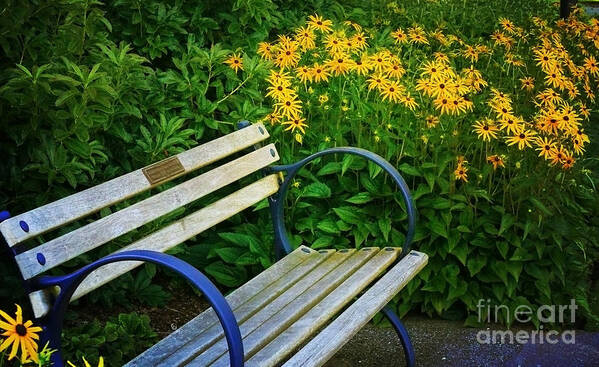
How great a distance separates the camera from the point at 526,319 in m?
3.52

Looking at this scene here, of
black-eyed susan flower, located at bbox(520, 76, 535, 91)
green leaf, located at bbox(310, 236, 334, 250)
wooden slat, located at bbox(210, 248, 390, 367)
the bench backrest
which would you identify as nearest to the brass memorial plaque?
the bench backrest

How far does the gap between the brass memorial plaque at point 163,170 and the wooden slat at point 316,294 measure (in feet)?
1.97

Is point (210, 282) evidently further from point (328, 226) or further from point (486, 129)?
point (486, 129)

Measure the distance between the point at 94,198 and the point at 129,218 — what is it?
16 centimetres

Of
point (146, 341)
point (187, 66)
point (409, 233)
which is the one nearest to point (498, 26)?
point (187, 66)

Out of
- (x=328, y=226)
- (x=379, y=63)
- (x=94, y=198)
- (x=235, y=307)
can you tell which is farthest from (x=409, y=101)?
(x=94, y=198)

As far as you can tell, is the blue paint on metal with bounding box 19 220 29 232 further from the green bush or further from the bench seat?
the green bush

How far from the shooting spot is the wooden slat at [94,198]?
2.16 meters

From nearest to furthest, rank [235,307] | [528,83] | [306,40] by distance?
[235,307]
[306,40]
[528,83]

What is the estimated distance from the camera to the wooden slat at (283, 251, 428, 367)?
2.28 m

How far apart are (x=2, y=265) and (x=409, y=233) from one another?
1569 mm

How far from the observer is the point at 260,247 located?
3574 mm

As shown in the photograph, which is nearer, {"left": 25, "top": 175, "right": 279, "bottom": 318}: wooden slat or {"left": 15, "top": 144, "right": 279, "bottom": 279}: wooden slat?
{"left": 15, "top": 144, "right": 279, "bottom": 279}: wooden slat

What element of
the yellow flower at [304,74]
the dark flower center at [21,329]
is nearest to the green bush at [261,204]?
the yellow flower at [304,74]
